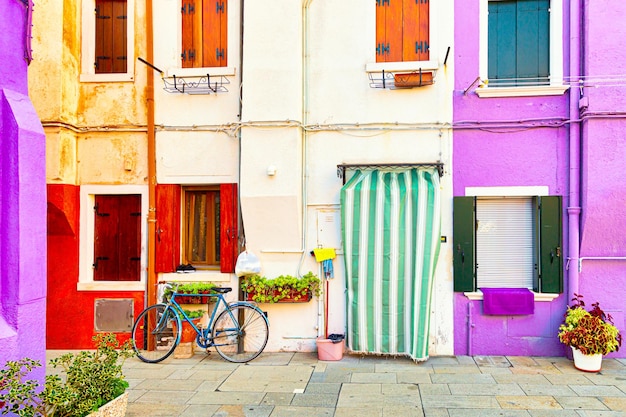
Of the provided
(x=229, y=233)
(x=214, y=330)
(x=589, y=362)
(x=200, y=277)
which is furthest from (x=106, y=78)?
(x=589, y=362)

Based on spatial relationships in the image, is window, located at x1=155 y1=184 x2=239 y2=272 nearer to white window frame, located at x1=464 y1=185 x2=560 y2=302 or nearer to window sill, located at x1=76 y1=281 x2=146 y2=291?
window sill, located at x1=76 y1=281 x2=146 y2=291

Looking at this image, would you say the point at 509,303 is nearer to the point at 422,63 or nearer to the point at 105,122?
the point at 422,63

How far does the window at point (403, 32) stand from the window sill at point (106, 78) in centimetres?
410

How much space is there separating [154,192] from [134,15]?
295 centimetres

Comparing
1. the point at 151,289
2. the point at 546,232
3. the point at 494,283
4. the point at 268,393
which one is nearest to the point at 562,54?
the point at 546,232

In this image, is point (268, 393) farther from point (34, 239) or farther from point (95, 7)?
point (95, 7)

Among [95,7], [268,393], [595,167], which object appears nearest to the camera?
[268,393]

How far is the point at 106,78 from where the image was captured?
8.43 metres

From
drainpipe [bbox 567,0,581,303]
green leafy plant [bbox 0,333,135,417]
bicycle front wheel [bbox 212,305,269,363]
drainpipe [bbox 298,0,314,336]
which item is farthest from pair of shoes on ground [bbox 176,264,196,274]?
drainpipe [bbox 567,0,581,303]

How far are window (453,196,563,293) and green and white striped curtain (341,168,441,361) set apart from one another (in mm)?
484

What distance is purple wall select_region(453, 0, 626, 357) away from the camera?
7.44m

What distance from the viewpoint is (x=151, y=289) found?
8.30 meters

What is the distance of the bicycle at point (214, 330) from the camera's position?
25.7ft

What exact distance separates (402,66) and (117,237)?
545cm
